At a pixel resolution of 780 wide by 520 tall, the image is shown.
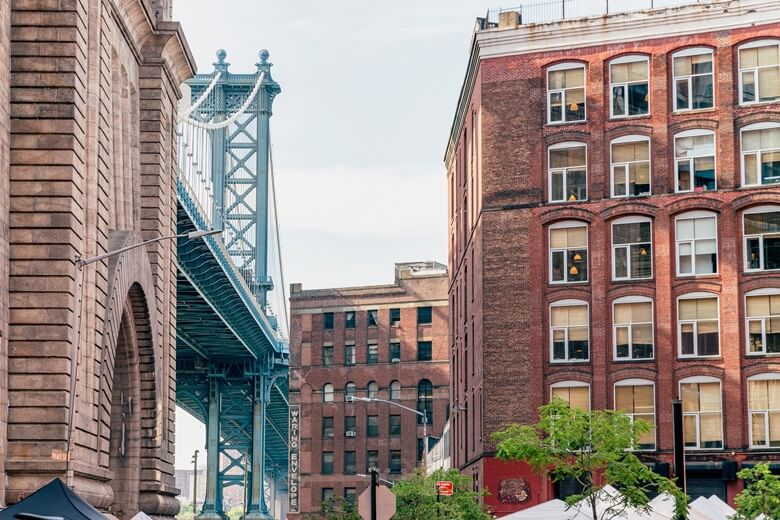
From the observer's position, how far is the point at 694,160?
60562 millimetres

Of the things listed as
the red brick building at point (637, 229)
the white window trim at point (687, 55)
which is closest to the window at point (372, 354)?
the red brick building at point (637, 229)

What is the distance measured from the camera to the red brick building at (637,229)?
5872 cm

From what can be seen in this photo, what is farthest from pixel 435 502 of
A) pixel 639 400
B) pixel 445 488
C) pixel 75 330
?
pixel 75 330

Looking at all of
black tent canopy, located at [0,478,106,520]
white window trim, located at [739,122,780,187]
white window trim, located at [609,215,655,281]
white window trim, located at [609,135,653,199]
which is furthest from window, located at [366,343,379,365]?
black tent canopy, located at [0,478,106,520]

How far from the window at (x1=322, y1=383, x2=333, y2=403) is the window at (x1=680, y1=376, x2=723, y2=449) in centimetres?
5884

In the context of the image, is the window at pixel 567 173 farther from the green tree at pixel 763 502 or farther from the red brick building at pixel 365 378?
the red brick building at pixel 365 378

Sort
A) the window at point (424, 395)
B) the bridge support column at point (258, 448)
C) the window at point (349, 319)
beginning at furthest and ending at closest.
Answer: the bridge support column at point (258, 448), the window at point (349, 319), the window at point (424, 395)

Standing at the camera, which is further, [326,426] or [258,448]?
[258,448]

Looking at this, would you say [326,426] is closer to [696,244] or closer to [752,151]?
[696,244]

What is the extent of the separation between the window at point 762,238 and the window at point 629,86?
6341mm

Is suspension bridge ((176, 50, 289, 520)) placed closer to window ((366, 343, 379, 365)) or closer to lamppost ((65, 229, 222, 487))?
window ((366, 343, 379, 365))

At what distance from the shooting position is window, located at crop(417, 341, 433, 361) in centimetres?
11538

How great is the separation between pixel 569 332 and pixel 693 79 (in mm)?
11485

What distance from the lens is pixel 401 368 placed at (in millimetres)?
115375
